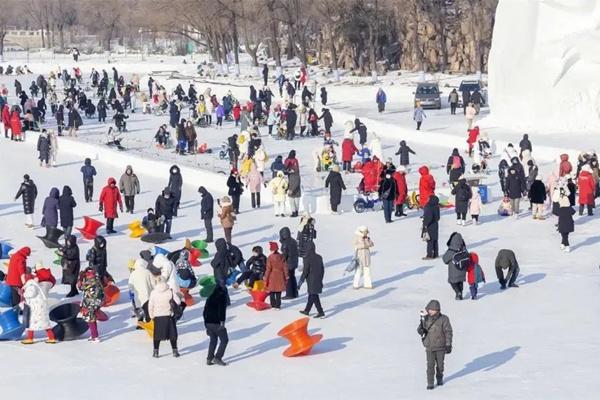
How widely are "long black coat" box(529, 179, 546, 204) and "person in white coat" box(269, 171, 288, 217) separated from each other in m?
4.79

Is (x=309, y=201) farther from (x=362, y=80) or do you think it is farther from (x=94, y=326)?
(x=362, y=80)

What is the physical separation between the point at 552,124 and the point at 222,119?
37.1 ft

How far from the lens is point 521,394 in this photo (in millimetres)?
13086

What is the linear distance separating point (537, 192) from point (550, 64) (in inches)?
502

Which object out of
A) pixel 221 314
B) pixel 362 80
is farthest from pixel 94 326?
pixel 362 80

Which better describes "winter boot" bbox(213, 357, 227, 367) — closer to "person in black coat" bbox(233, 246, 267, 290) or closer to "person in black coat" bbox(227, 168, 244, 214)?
"person in black coat" bbox(233, 246, 267, 290)

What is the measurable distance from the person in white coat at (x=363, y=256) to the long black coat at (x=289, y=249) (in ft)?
2.96

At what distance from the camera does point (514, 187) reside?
77.0ft

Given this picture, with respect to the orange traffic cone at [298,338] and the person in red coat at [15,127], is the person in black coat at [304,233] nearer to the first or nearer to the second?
the orange traffic cone at [298,338]

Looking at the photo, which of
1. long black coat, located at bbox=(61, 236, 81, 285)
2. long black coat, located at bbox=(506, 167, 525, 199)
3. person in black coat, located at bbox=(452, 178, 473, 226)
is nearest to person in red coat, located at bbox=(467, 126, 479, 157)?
long black coat, located at bbox=(506, 167, 525, 199)

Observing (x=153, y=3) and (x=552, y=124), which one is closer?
(x=552, y=124)

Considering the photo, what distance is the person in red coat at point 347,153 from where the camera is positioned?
29.9 metres

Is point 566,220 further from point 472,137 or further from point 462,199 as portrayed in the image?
point 472,137

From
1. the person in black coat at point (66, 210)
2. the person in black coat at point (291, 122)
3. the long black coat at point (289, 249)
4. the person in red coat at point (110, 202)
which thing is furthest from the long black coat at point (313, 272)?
the person in black coat at point (291, 122)
